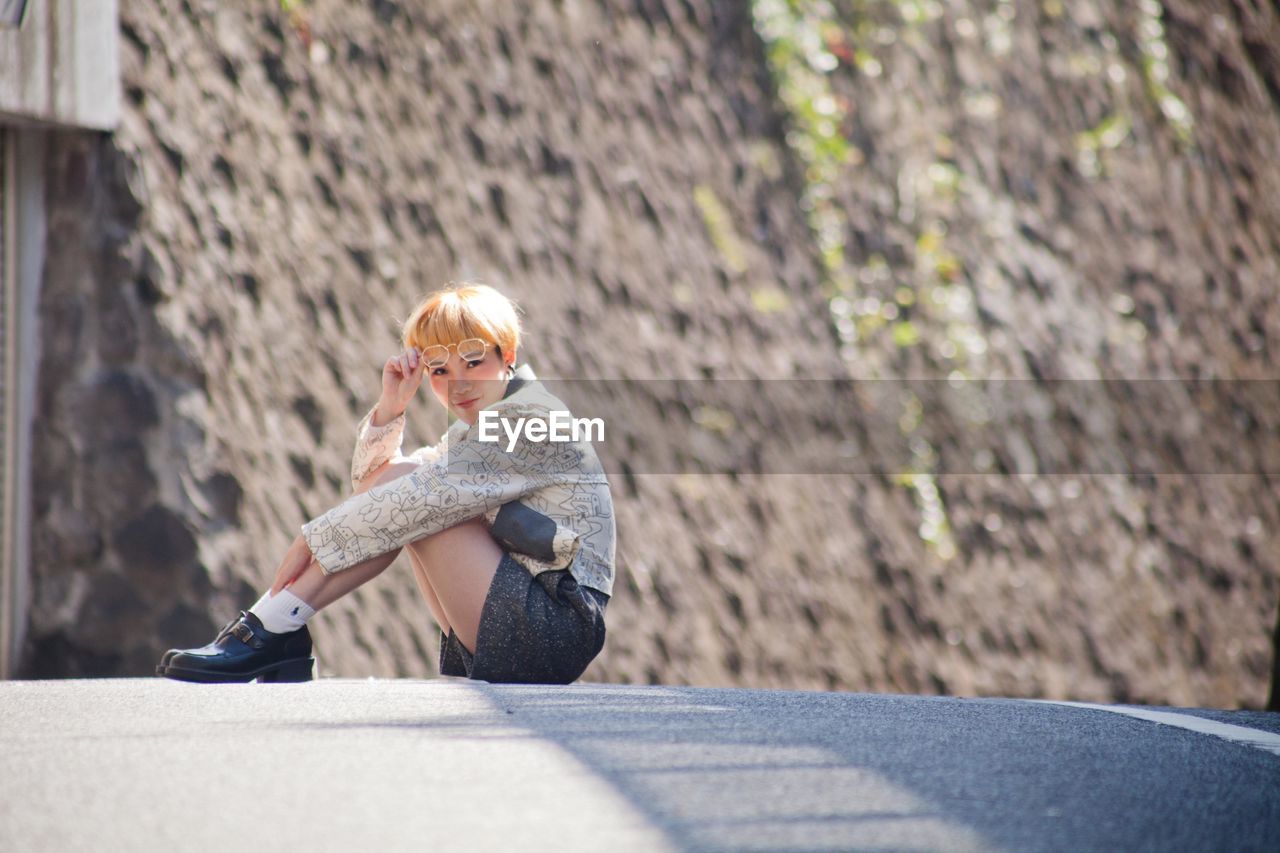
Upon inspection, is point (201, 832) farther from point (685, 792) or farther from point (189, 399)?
point (189, 399)

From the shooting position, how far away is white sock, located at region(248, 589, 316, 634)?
11.0 ft

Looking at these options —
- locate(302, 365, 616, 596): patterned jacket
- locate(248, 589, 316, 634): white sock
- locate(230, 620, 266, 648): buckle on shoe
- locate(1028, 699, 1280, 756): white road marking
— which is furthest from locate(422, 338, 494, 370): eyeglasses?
locate(1028, 699, 1280, 756): white road marking

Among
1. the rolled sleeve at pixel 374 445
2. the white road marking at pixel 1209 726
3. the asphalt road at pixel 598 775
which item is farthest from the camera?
the rolled sleeve at pixel 374 445

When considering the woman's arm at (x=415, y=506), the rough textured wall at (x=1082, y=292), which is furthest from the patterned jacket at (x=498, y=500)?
the rough textured wall at (x=1082, y=292)

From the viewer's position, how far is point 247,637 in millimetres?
3359

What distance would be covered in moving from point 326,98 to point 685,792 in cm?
407

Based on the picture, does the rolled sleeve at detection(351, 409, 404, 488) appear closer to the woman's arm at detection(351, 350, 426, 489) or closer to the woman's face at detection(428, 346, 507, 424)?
the woman's arm at detection(351, 350, 426, 489)

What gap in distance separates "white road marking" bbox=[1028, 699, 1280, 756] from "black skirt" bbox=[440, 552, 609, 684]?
3.96ft

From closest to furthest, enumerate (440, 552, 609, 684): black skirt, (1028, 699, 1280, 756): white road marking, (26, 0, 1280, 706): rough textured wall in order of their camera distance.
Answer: (1028, 699, 1280, 756): white road marking → (440, 552, 609, 684): black skirt → (26, 0, 1280, 706): rough textured wall

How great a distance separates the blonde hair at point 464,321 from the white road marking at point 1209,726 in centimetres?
167

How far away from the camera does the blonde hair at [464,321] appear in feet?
11.6

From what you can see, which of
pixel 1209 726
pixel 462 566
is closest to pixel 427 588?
pixel 462 566

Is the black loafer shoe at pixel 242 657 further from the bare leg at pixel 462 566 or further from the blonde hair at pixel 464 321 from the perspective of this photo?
the blonde hair at pixel 464 321

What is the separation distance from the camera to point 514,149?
620cm
